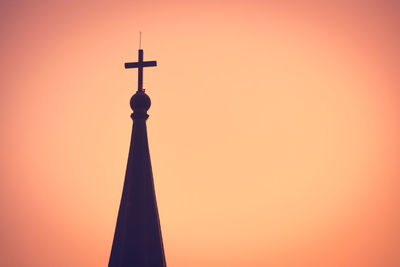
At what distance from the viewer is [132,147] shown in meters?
10.7

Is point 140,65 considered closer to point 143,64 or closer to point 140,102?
point 143,64

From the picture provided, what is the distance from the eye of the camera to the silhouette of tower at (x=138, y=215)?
9773 millimetres

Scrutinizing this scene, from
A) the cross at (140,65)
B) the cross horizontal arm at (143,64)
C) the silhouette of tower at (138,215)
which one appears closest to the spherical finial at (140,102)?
the silhouette of tower at (138,215)

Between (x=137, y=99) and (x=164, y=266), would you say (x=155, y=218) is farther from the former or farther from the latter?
(x=137, y=99)

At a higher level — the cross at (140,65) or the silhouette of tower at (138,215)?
the cross at (140,65)

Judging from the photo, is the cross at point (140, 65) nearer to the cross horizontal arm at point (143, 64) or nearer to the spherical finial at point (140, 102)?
the cross horizontal arm at point (143, 64)

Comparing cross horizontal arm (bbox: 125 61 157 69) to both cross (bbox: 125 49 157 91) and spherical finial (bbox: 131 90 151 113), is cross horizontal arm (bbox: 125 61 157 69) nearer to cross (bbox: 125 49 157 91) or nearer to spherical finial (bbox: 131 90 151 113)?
cross (bbox: 125 49 157 91)

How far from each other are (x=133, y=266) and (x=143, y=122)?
10.7ft

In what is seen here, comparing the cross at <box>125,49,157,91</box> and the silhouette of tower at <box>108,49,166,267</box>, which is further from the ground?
the cross at <box>125,49,157,91</box>

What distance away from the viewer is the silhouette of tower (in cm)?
977

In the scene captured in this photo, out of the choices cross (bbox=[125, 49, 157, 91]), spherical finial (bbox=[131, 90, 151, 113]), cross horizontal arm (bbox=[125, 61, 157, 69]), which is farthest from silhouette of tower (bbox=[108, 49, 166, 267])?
cross horizontal arm (bbox=[125, 61, 157, 69])

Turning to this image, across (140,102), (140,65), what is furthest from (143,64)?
(140,102)

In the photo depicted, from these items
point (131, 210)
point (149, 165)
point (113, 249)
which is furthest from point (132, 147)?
point (113, 249)

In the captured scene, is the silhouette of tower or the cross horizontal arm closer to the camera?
the silhouette of tower
